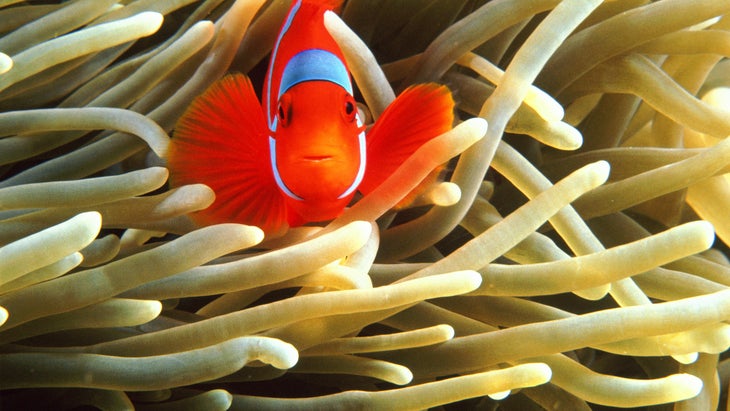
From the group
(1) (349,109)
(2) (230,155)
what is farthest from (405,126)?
(2) (230,155)

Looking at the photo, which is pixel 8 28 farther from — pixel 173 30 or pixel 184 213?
pixel 184 213

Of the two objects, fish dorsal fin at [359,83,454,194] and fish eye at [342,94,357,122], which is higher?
fish dorsal fin at [359,83,454,194]

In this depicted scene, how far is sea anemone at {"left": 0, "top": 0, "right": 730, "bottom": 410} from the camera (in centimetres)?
69

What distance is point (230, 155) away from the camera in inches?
37.1

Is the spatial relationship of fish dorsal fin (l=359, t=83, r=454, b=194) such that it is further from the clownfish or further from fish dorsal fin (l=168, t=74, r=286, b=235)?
fish dorsal fin (l=168, t=74, r=286, b=235)

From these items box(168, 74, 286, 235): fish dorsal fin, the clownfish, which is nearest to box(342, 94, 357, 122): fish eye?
the clownfish

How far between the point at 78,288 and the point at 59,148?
16.4 inches

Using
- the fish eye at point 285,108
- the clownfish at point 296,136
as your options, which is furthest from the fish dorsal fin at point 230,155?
the fish eye at point 285,108

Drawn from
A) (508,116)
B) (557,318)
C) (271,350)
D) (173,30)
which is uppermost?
(173,30)

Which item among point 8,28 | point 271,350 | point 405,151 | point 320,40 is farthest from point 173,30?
point 271,350

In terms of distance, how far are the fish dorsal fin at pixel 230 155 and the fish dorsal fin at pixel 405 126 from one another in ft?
0.46

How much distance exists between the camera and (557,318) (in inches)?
32.2

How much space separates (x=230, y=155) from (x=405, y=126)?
0.80 feet

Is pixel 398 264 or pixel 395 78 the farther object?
pixel 395 78
